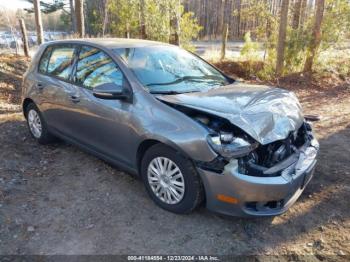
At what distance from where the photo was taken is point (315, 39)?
984 centimetres

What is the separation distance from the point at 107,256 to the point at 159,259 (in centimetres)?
44

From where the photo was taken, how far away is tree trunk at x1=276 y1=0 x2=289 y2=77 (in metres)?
9.50

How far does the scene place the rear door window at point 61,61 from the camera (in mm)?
4383

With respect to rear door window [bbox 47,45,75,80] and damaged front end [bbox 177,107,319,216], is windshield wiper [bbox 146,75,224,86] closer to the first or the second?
damaged front end [bbox 177,107,319,216]

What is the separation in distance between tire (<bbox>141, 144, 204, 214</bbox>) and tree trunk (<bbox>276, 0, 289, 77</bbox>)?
7.78 metres

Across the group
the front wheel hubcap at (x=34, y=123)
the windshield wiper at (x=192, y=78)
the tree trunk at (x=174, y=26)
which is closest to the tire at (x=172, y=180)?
the windshield wiper at (x=192, y=78)

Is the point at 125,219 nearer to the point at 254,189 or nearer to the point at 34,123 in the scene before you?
the point at 254,189

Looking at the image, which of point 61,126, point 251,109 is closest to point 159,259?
point 251,109

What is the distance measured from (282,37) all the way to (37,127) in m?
7.55

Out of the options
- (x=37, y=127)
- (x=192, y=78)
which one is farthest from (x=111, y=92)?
(x=37, y=127)

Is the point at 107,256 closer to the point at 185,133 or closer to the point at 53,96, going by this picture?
the point at 185,133

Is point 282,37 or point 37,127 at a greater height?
point 282,37

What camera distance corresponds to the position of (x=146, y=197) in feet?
12.2

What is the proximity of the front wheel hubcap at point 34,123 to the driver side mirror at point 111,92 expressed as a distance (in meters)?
1.98
